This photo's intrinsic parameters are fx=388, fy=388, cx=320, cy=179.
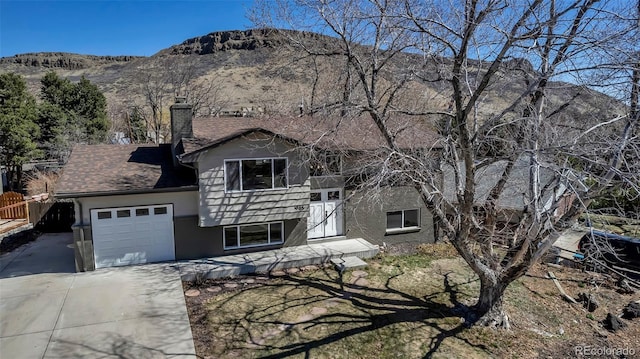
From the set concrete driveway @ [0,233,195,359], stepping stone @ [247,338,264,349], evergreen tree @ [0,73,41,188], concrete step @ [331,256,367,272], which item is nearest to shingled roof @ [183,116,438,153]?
concrete step @ [331,256,367,272]

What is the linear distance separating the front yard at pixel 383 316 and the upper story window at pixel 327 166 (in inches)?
135

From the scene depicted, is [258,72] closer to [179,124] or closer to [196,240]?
[179,124]

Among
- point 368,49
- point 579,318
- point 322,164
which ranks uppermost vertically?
point 368,49

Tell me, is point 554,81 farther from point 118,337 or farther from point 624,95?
point 118,337

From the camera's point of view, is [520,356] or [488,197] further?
[488,197]

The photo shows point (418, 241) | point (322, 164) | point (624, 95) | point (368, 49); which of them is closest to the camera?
point (624, 95)

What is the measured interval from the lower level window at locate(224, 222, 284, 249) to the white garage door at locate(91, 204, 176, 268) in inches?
69.3

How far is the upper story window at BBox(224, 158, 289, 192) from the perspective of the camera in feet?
38.4

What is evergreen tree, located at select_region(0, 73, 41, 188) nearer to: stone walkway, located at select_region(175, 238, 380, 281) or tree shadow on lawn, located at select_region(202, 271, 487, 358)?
stone walkway, located at select_region(175, 238, 380, 281)

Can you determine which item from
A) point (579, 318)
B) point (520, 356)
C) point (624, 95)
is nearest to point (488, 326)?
point (520, 356)

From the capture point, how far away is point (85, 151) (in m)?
13.1

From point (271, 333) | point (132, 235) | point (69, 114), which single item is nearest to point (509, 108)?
point (271, 333)

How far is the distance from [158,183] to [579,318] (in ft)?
38.3

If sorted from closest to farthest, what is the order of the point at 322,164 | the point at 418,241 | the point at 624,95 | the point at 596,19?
1. the point at 596,19
2. the point at 624,95
3. the point at 322,164
4. the point at 418,241
